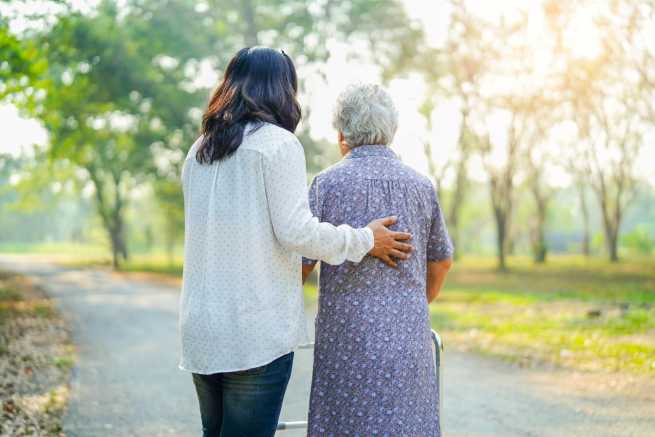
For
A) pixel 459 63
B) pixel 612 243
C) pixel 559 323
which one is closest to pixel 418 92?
pixel 459 63

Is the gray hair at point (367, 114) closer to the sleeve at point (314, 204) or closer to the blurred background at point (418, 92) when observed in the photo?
the sleeve at point (314, 204)

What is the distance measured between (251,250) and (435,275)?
854 mm

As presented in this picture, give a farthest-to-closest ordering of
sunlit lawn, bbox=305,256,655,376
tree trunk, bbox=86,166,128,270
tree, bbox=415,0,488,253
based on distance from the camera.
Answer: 1. tree trunk, bbox=86,166,128,270
2. tree, bbox=415,0,488,253
3. sunlit lawn, bbox=305,256,655,376

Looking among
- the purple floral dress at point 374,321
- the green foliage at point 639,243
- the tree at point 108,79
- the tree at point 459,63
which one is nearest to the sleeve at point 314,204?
the purple floral dress at point 374,321

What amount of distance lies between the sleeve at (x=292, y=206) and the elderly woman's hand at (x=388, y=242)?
196mm

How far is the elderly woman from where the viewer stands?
258 cm

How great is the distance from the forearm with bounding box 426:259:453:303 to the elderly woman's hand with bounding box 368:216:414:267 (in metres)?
0.28

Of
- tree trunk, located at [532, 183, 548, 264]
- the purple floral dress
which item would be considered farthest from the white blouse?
tree trunk, located at [532, 183, 548, 264]

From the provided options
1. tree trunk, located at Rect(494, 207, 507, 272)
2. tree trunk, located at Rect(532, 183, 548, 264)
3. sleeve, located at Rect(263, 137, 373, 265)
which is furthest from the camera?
tree trunk, located at Rect(532, 183, 548, 264)

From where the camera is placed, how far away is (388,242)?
254 centimetres

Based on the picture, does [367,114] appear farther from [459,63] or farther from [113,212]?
[113,212]

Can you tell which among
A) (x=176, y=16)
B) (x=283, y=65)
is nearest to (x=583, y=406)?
(x=283, y=65)

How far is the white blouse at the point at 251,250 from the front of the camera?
7.57 feet

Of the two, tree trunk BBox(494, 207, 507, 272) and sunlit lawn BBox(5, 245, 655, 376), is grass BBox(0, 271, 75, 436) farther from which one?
tree trunk BBox(494, 207, 507, 272)
